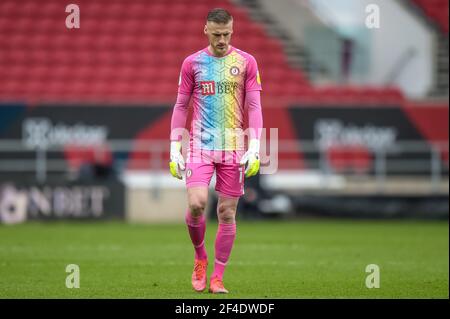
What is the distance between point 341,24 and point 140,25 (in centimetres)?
572

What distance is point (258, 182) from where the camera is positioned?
18953mm

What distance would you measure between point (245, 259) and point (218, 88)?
12.9 feet

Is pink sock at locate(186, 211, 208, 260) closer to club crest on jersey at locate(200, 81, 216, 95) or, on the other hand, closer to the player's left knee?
the player's left knee

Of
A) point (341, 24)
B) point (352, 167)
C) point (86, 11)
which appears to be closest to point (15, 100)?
point (86, 11)

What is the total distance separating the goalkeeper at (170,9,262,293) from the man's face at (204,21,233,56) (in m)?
0.01

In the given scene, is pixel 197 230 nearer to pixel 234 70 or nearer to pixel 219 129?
pixel 219 129

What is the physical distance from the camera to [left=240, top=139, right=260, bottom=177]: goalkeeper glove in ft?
27.8

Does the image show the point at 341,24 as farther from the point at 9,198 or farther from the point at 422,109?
the point at 9,198

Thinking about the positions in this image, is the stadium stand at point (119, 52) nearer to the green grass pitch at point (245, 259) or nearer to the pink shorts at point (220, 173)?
the green grass pitch at point (245, 259)

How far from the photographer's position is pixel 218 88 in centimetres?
852

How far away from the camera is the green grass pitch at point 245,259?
8961 millimetres

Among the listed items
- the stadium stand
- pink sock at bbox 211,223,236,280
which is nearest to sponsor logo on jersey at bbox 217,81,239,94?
pink sock at bbox 211,223,236,280

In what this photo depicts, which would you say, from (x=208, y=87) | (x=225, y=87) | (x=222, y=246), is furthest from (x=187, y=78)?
(x=222, y=246)

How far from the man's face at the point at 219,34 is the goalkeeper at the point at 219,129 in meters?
0.01
